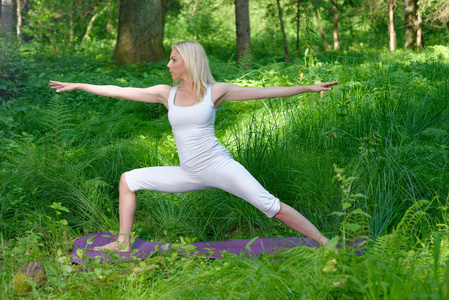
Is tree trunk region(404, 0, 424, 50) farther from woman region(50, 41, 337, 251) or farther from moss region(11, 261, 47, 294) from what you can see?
moss region(11, 261, 47, 294)

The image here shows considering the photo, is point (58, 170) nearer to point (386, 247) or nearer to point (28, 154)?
point (28, 154)

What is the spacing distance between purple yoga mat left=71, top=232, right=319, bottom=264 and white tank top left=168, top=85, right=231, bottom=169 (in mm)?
707

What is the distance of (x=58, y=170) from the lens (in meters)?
5.13

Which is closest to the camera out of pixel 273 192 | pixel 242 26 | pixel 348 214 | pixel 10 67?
pixel 348 214

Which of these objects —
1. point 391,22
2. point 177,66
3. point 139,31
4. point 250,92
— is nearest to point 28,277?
point 177,66

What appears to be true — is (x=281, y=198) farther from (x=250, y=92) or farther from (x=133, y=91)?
(x=133, y=91)

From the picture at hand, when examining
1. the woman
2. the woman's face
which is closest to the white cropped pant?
the woman

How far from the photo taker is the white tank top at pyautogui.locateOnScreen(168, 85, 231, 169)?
391 cm

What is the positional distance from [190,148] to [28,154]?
208 cm

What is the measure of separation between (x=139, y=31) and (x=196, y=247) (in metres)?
9.13

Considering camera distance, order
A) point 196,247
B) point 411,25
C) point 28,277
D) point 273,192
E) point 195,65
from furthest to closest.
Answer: point 411,25, point 273,192, point 196,247, point 195,65, point 28,277

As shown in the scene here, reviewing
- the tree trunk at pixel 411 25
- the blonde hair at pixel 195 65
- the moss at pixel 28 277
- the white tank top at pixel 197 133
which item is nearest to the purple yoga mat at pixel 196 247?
the moss at pixel 28 277

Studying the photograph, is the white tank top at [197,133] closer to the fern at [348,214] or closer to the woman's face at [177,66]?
the woman's face at [177,66]

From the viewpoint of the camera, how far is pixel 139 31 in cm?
1242
